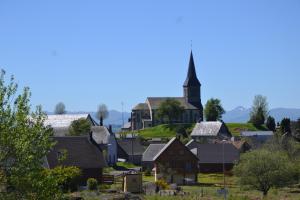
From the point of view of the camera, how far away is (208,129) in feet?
390

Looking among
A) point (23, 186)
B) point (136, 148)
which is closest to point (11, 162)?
point (23, 186)

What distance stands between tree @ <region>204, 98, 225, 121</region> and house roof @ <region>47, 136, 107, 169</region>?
299 ft

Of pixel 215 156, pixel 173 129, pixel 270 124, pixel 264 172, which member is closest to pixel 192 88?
pixel 173 129

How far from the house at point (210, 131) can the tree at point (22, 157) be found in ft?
331

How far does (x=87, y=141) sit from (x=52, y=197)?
40.9m

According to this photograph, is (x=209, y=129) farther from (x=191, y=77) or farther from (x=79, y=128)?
(x=191, y=77)

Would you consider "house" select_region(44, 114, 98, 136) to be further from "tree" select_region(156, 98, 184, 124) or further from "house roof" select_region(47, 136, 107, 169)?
"tree" select_region(156, 98, 184, 124)

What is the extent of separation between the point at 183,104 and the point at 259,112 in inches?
855

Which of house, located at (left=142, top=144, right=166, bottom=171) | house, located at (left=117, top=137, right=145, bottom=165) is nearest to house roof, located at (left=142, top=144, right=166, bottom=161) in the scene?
house, located at (left=142, top=144, right=166, bottom=171)

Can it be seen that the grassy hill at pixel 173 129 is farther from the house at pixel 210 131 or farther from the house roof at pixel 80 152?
the house roof at pixel 80 152

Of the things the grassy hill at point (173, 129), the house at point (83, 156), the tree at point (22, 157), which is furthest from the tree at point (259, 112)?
the tree at point (22, 157)

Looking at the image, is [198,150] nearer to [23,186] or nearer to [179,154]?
[179,154]

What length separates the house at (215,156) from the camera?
78706 millimetres

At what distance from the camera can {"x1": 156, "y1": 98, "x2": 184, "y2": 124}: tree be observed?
14600 cm
